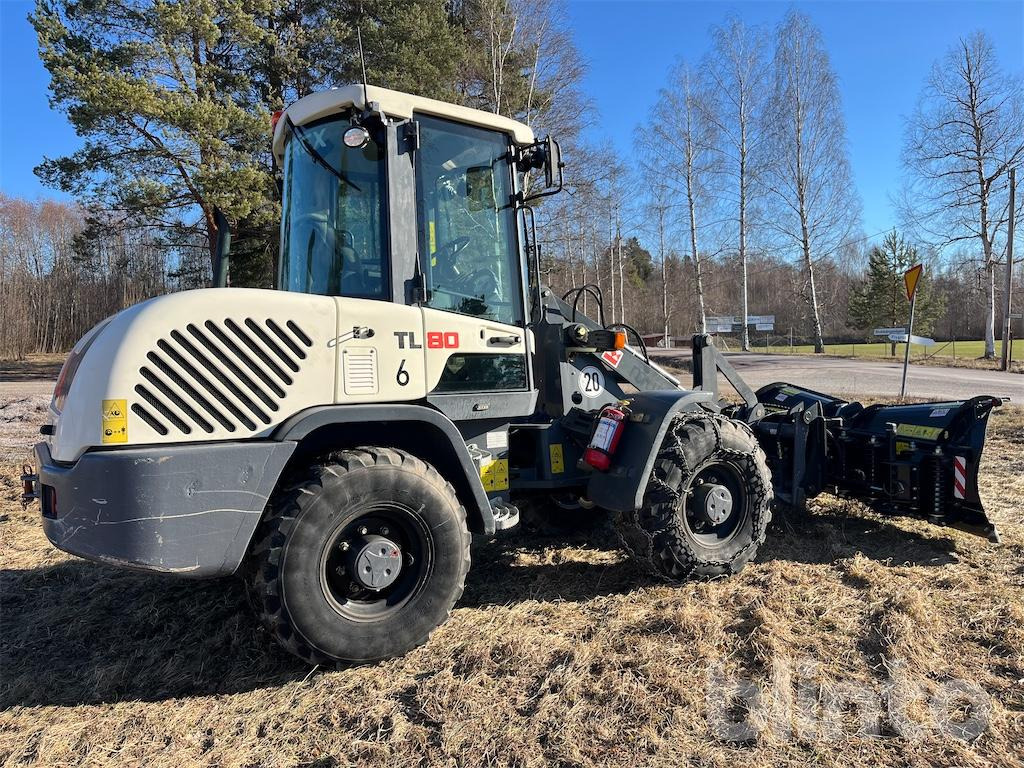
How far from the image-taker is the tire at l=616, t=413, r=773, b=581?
3.88m

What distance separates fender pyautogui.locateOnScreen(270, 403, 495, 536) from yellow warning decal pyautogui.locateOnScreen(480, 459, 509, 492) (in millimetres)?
304

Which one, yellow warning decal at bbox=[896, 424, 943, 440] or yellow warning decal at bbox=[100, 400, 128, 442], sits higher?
yellow warning decal at bbox=[100, 400, 128, 442]

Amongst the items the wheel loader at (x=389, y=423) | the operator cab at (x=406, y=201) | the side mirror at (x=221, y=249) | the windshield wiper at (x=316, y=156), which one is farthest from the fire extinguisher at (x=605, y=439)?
the side mirror at (x=221, y=249)

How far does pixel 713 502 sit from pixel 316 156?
3079 millimetres

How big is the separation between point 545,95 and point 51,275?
2717 cm

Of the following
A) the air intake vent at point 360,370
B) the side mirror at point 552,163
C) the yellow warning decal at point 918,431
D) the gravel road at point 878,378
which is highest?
the side mirror at point 552,163

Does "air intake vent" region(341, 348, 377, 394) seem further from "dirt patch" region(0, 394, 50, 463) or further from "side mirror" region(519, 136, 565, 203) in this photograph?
"dirt patch" region(0, 394, 50, 463)

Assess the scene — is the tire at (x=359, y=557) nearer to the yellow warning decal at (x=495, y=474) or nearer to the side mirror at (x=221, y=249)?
the yellow warning decal at (x=495, y=474)

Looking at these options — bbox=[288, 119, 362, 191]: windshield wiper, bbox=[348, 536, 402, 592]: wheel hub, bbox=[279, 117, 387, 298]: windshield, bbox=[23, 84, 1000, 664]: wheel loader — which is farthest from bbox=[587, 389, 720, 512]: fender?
bbox=[288, 119, 362, 191]: windshield wiper

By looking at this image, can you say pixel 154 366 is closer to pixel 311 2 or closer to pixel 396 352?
pixel 396 352

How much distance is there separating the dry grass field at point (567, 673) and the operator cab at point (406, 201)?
5.93ft

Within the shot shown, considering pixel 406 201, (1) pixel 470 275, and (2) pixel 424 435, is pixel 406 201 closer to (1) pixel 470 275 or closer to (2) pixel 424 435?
(1) pixel 470 275

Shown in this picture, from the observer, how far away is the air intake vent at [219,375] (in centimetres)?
270

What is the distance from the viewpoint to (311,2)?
62.0 ft
